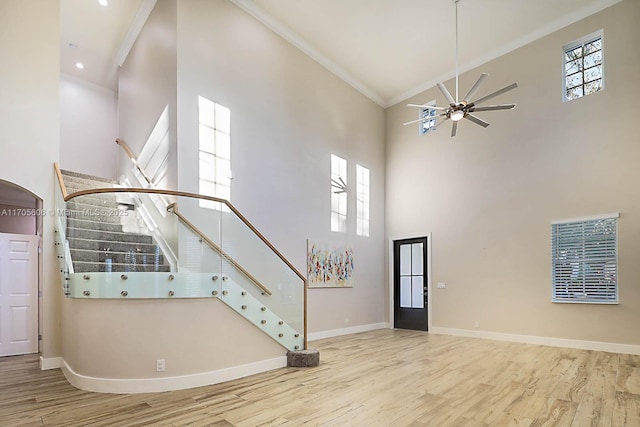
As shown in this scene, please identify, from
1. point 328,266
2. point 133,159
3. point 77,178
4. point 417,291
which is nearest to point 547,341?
point 417,291

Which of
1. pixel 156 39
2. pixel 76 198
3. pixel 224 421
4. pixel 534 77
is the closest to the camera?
pixel 224 421

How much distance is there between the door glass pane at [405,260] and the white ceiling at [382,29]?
4.13 meters

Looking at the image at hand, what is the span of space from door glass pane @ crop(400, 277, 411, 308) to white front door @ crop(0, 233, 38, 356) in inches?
299

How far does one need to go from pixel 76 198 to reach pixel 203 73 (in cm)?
280

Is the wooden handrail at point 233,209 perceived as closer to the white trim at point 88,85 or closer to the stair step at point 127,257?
the stair step at point 127,257

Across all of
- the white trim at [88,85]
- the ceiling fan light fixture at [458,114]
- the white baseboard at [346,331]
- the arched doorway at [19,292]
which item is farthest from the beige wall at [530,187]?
the white trim at [88,85]

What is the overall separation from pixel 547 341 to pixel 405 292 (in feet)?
10.6

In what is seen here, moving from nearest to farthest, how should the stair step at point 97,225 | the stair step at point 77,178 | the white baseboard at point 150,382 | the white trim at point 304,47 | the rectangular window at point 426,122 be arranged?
the white baseboard at point 150,382, the stair step at point 97,225, the stair step at point 77,178, the white trim at point 304,47, the rectangular window at point 426,122

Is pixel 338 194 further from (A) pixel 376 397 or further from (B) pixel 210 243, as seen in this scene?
(A) pixel 376 397

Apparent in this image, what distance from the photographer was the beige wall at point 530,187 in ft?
20.2

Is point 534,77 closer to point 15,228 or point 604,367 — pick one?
point 604,367

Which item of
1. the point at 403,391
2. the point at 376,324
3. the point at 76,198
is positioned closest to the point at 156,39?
the point at 76,198

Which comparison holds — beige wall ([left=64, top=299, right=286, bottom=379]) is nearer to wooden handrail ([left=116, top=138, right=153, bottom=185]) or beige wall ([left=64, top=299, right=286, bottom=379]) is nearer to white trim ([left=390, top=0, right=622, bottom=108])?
wooden handrail ([left=116, top=138, right=153, bottom=185])

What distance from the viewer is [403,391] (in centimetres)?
406
